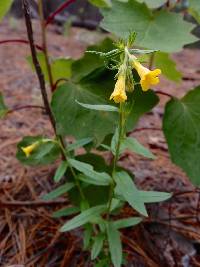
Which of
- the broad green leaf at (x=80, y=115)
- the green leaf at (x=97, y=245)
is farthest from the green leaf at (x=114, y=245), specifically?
the broad green leaf at (x=80, y=115)

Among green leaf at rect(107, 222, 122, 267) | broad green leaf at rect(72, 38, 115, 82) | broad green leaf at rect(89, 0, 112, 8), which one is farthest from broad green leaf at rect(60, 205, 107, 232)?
broad green leaf at rect(89, 0, 112, 8)

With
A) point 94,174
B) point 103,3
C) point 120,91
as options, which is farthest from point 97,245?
point 103,3

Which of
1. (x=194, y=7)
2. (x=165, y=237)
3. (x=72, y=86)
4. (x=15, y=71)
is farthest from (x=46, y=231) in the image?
(x=15, y=71)

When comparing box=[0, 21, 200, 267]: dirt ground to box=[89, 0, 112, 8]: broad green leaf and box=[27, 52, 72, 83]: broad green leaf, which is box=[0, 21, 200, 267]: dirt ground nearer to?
box=[27, 52, 72, 83]: broad green leaf

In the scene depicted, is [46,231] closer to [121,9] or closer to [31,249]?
[31,249]

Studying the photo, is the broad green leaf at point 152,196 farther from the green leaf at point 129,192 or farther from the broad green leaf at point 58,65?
the broad green leaf at point 58,65

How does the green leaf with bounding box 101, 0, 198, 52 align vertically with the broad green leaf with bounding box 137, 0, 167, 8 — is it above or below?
below

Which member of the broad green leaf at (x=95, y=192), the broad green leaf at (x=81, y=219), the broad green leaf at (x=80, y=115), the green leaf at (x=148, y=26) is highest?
the green leaf at (x=148, y=26)
